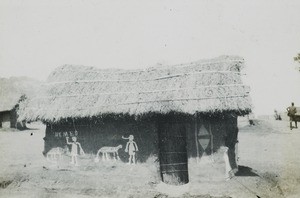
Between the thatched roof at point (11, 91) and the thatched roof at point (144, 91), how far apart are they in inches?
477

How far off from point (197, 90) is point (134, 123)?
2.16 metres

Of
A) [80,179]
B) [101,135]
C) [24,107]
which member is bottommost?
[80,179]

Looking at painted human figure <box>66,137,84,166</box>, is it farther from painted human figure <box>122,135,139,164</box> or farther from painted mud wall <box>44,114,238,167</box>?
painted human figure <box>122,135,139,164</box>

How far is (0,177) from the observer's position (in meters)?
10.6

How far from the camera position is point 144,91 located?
33.4ft

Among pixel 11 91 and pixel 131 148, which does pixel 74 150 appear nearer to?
pixel 131 148

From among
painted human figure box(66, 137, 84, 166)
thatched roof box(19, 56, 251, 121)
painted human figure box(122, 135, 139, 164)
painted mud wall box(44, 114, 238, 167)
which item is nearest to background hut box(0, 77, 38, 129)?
thatched roof box(19, 56, 251, 121)

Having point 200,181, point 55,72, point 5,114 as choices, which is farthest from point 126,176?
point 5,114

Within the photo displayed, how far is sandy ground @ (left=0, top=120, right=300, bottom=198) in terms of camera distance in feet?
29.1

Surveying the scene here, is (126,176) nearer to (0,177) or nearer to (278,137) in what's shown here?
(0,177)

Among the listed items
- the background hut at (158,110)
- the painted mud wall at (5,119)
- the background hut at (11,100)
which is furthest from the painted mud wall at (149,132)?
the painted mud wall at (5,119)

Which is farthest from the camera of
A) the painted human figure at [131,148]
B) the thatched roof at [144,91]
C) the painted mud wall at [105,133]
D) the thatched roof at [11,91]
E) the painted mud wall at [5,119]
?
the painted mud wall at [5,119]

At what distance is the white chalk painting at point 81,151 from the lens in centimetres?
991

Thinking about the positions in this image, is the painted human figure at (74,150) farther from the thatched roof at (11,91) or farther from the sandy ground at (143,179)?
the thatched roof at (11,91)
